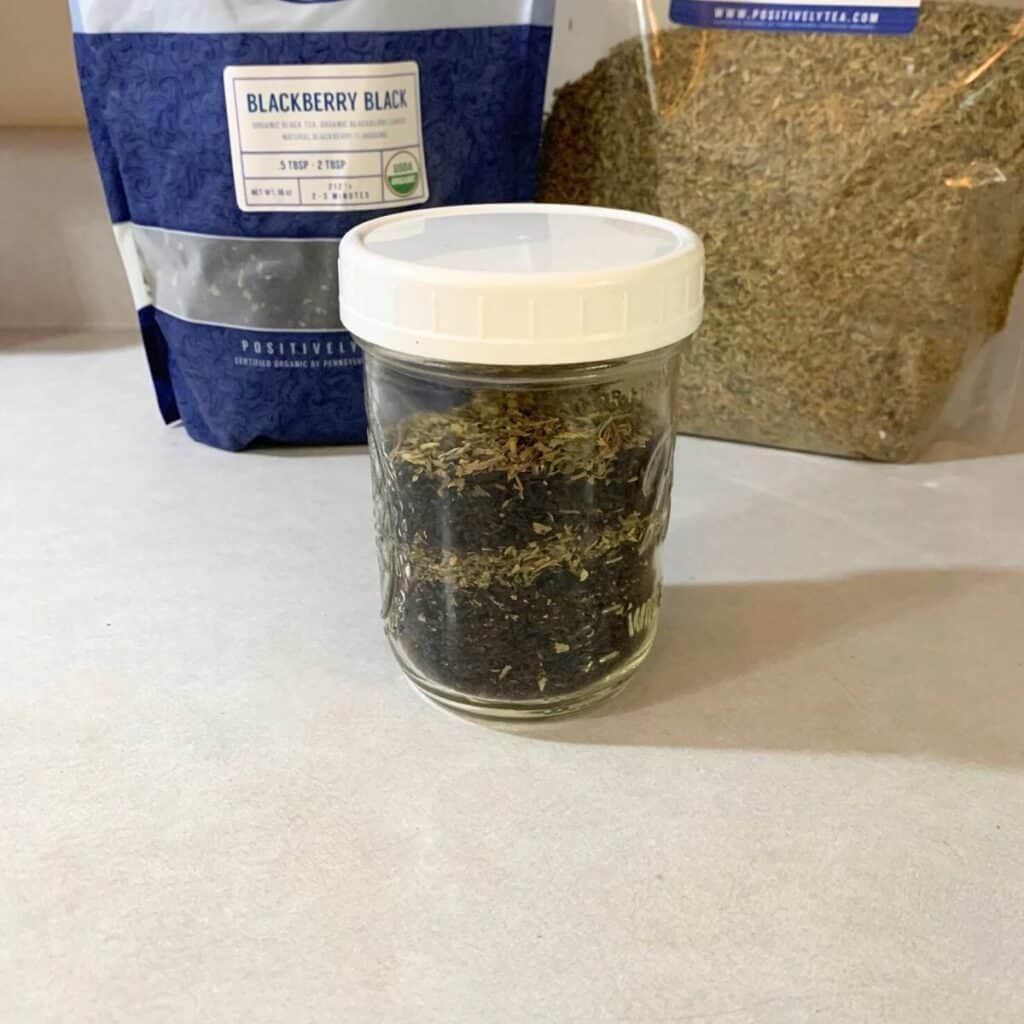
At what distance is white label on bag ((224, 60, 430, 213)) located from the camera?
0.67 meters

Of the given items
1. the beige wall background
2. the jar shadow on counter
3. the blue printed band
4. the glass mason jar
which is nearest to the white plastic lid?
the glass mason jar

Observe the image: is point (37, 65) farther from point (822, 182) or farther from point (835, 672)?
point (835, 672)

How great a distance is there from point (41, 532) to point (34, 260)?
485 millimetres

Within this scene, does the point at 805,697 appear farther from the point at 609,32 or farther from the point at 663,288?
the point at 609,32

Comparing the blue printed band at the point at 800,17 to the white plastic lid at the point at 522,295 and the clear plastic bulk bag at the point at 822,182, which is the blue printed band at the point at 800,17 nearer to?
the clear plastic bulk bag at the point at 822,182

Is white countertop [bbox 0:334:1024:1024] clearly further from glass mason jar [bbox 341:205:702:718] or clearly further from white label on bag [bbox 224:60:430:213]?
white label on bag [bbox 224:60:430:213]

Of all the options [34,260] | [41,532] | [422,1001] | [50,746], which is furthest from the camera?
[34,260]

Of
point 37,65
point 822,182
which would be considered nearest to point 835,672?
point 822,182

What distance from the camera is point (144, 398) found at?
34.4 inches

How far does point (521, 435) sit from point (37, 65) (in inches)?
28.1

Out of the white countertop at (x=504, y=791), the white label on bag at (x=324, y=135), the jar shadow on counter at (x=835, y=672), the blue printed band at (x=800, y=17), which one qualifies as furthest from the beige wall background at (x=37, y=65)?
the jar shadow on counter at (x=835, y=672)

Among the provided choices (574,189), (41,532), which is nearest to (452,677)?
(41,532)

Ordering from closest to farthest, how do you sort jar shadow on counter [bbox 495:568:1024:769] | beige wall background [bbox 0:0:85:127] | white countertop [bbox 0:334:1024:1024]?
1. white countertop [bbox 0:334:1024:1024]
2. jar shadow on counter [bbox 495:568:1024:769]
3. beige wall background [bbox 0:0:85:127]

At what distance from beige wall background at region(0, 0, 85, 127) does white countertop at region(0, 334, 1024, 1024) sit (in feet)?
1.37
